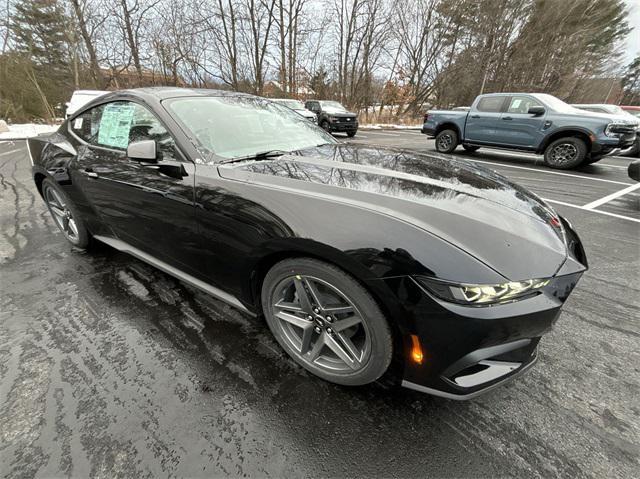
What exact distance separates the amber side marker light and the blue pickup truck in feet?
27.6

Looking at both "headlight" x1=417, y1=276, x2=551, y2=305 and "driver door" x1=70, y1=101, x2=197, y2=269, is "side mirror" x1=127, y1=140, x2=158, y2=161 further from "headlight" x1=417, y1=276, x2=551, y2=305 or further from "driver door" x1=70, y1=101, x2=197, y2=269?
"headlight" x1=417, y1=276, x2=551, y2=305

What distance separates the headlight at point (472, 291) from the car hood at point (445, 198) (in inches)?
2.4

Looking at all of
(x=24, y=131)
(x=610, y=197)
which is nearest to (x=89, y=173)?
(x=610, y=197)

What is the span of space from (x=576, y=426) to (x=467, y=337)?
0.87 m

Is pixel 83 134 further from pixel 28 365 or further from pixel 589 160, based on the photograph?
pixel 589 160

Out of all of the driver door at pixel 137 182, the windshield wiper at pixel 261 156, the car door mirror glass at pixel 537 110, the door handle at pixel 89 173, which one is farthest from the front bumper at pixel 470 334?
the car door mirror glass at pixel 537 110

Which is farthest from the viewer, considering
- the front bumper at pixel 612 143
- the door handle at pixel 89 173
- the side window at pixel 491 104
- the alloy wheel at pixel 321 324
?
the side window at pixel 491 104

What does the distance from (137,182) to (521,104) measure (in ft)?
30.3

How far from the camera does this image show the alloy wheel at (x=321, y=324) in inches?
57.3

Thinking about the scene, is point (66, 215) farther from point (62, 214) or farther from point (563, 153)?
point (563, 153)

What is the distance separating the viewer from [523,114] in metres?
7.68

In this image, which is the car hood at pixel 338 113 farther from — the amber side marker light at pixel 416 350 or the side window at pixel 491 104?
the amber side marker light at pixel 416 350

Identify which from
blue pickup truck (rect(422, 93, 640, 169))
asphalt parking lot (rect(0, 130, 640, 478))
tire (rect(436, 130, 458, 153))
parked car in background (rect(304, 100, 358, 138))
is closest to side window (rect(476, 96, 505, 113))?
blue pickup truck (rect(422, 93, 640, 169))

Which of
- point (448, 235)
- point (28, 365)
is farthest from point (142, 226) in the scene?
point (448, 235)
